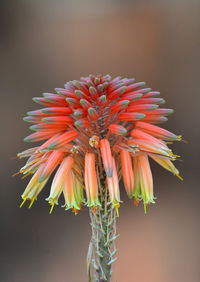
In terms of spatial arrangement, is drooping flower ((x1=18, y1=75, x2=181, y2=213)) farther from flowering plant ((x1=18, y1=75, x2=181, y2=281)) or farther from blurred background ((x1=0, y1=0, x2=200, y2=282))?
blurred background ((x1=0, y1=0, x2=200, y2=282))

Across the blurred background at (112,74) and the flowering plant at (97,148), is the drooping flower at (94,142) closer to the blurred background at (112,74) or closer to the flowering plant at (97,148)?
A: the flowering plant at (97,148)

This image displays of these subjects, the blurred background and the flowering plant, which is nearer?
the flowering plant

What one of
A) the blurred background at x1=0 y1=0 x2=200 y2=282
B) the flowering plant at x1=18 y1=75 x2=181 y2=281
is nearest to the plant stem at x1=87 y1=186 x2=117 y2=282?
the flowering plant at x1=18 y1=75 x2=181 y2=281

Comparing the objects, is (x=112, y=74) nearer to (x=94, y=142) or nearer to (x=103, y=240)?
(x=94, y=142)

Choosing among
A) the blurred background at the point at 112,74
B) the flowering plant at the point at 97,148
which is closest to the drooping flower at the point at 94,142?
the flowering plant at the point at 97,148

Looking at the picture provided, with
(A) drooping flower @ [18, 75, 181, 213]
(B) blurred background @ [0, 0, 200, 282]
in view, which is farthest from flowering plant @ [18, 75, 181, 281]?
(B) blurred background @ [0, 0, 200, 282]

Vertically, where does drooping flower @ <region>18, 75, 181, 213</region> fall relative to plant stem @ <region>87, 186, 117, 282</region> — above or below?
above

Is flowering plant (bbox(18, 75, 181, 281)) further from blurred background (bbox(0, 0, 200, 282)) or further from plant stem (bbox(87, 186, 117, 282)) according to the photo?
blurred background (bbox(0, 0, 200, 282))

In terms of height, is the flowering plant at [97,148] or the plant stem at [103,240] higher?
the flowering plant at [97,148]
